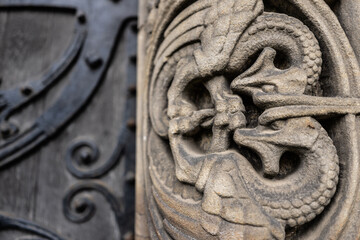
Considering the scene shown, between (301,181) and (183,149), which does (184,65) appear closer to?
(183,149)

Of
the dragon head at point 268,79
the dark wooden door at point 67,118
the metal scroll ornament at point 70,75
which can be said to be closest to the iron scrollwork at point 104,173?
the dark wooden door at point 67,118

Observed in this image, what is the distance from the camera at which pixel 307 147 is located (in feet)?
1.51

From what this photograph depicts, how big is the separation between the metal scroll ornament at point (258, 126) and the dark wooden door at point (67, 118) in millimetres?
322

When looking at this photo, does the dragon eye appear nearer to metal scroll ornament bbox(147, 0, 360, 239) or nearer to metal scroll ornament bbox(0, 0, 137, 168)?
metal scroll ornament bbox(147, 0, 360, 239)

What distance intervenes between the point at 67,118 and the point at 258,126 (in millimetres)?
659

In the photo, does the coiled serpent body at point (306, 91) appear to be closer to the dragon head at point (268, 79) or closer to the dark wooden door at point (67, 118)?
the dragon head at point (268, 79)

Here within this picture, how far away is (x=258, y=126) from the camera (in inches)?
19.8

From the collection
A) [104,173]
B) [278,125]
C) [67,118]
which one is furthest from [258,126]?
[67,118]

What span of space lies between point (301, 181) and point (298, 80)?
0.17m

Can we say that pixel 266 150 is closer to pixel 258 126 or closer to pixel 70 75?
pixel 258 126

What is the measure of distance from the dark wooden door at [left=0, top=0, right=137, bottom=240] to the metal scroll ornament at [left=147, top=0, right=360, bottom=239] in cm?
32

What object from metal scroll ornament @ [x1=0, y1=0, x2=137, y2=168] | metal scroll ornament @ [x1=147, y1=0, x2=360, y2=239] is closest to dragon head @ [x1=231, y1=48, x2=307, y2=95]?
metal scroll ornament @ [x1=147, y1=0, x2=360, y2=239]

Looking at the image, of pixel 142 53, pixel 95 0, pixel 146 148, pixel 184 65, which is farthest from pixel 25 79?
pixel 184 65

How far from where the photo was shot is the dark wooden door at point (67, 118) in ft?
2.84
